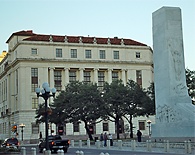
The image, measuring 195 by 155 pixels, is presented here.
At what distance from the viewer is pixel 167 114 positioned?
38.8 metres

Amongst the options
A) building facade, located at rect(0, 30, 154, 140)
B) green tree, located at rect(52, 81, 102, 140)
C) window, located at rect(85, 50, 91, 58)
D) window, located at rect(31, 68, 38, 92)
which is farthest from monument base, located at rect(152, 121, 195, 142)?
window, located at rect(85, 50, 91, 58)

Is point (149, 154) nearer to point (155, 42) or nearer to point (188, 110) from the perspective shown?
point (188, 110)

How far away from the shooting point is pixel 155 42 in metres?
41.3

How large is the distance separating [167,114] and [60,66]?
56522 mm

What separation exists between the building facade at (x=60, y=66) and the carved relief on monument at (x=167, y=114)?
50.7 metres

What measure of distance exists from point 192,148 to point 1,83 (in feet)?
280

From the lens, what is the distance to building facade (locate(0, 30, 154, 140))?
89.8 meters

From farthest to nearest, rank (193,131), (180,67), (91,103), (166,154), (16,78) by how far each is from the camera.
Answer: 1. (16,78)
2. (91,103)
3. (180,67)
4. (193,131)
5. (166,154)

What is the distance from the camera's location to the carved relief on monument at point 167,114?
37634 mm

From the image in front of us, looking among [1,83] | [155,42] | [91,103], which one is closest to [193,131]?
[155,42]

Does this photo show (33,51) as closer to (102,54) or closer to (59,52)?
(59,52)

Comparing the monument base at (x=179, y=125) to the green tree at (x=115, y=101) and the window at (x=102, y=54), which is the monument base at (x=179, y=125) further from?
the window at (x=102, y=54)

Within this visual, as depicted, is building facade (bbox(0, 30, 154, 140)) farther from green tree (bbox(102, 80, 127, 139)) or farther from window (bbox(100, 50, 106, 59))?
green tree (bbox(102, 80, 127, 139))

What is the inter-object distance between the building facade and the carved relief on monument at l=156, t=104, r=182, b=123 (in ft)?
166
